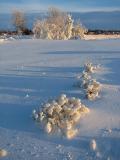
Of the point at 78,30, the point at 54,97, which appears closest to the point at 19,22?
the point at 78,30

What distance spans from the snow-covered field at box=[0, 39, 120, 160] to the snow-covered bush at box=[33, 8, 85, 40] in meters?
22.7

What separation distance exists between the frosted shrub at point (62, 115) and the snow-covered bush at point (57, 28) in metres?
26.5

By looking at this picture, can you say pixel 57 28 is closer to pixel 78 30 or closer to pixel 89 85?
pixel 78 30

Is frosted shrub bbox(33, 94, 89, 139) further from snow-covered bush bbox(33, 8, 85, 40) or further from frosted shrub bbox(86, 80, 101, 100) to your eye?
snow-covered bush bbox(33, 8, 85, 40)

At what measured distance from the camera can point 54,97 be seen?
9.69 m

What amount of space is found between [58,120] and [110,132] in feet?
2.96

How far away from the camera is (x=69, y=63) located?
489 inches

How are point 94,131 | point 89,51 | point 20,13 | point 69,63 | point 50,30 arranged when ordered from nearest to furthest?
point 94,131 < point 69,63 < point 89,51 < point 50,30 < point 20,13

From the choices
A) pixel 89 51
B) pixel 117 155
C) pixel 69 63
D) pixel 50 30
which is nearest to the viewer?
pixel 117 155

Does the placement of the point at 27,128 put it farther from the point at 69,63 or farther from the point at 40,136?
the point at 69,63

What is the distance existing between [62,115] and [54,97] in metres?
1.02

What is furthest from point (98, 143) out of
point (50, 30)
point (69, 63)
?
point (50, 30)

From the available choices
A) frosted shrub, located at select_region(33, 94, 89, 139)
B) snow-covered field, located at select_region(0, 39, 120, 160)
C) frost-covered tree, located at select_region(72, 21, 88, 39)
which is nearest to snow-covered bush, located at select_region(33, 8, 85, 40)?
frost-covered tree, located at select_region(72, 21, 88, 39)

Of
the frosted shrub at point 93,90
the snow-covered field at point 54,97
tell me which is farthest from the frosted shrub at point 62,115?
the frosted shrub at point 93,90
